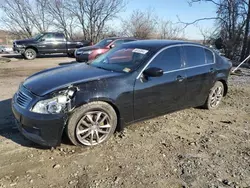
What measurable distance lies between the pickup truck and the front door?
43.9 feet

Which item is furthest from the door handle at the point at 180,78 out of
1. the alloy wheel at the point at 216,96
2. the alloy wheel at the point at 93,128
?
the alloy wheel at the point at 93,128

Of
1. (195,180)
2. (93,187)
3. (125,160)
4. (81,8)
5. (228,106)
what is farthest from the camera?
(81,8)

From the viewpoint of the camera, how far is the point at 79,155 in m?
3.33

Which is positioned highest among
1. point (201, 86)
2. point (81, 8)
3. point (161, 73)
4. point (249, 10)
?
point (81, 8)

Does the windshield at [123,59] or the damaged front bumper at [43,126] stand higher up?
the windshield at [123,59]

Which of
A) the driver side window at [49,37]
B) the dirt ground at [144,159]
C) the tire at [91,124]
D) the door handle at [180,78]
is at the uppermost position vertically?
the driver side window at [49,37]

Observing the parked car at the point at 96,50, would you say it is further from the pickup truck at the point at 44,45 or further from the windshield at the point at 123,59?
the windshield at the point at 123,59

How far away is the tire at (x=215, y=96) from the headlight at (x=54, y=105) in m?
3.27

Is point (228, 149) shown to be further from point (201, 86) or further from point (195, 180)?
point (201, 86)

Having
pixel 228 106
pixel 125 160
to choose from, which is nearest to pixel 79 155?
pixel 125 160

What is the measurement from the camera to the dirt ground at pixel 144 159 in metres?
2.82

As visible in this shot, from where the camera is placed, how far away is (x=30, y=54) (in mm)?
15680

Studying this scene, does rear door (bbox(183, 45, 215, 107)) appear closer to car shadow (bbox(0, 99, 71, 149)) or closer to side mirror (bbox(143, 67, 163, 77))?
side mirror (bbox(143, 67, 163, 77))

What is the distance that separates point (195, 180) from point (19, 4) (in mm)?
29318
